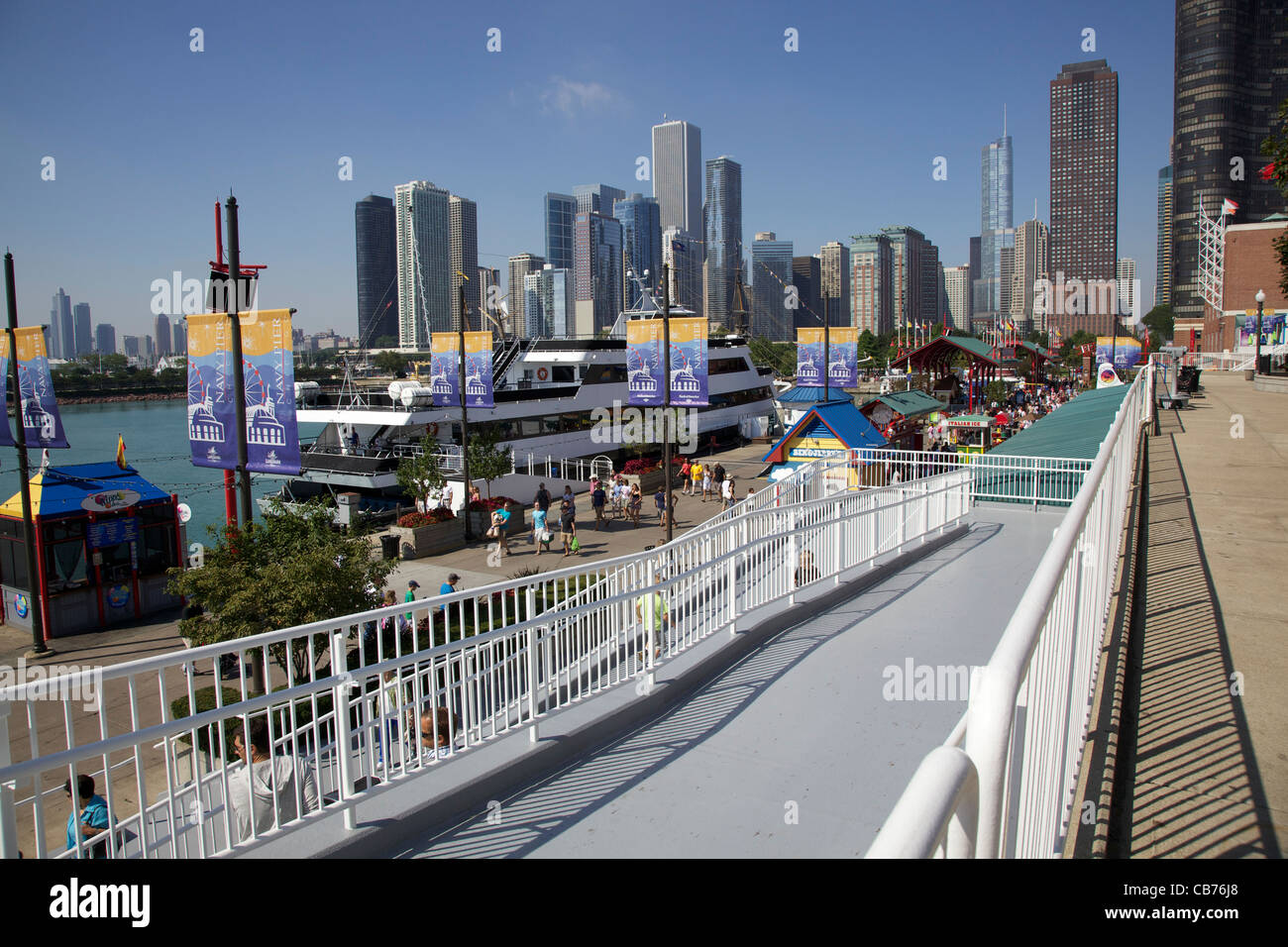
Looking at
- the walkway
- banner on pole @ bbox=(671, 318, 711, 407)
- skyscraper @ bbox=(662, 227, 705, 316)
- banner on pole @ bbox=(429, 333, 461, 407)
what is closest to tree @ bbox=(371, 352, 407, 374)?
skyscraper @ bbox=(662, 227, 705, 316)

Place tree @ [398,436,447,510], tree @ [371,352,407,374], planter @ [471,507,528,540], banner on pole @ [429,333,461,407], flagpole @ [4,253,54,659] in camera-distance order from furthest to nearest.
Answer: tree @ [371,352,407,374]
banner on pole @ [429,333,461,407]
planter @ [471,507,528,540]
tree @ [398,436,447,510]
flagpole @ [4,253,54,659]

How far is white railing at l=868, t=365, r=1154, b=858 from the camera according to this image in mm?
1438

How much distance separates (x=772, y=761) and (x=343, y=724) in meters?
2.45

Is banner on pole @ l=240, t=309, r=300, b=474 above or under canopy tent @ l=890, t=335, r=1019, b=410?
under

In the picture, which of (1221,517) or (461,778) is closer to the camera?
(461,778)

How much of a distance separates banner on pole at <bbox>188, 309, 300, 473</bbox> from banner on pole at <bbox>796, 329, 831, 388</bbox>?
21.0 meters

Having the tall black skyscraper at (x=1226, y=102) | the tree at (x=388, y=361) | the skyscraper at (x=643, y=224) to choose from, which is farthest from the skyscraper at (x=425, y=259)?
the tall black skyscraper at (x=1226, y=102)

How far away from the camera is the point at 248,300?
10.7 metres

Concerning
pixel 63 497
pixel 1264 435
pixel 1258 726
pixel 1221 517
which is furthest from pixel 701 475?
pixel 1258 726

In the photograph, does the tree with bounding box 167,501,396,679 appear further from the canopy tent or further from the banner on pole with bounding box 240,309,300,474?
the canopy tent

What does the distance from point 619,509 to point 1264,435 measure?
56.7 ft

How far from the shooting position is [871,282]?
14938 cm
